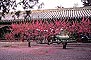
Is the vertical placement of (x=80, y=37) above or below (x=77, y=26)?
below

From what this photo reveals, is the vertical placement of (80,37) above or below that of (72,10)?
below

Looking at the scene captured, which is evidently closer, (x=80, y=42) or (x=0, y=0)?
(x=0, y=0)

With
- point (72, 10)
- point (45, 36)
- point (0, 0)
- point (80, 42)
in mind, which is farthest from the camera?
point (72, 10)

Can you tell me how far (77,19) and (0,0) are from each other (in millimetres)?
19908

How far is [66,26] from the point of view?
22562 mm

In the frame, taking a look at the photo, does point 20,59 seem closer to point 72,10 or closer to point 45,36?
point 45,36

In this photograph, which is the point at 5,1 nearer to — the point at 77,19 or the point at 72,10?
the point at 77,19

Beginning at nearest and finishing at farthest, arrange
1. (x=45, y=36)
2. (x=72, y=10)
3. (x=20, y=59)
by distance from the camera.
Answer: (x=20, y=59) < (x=45, y=36) < (x=72, y=10)

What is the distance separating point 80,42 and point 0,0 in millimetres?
18977

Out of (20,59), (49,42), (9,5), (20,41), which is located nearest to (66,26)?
(49,42)

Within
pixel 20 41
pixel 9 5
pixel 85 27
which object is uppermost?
pixel 9 5

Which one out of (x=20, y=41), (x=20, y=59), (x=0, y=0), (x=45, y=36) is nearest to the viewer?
(x=0, y=0)

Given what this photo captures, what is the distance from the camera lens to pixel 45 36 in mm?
22359

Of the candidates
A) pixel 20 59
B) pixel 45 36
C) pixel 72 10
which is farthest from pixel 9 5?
pixel 72 10
